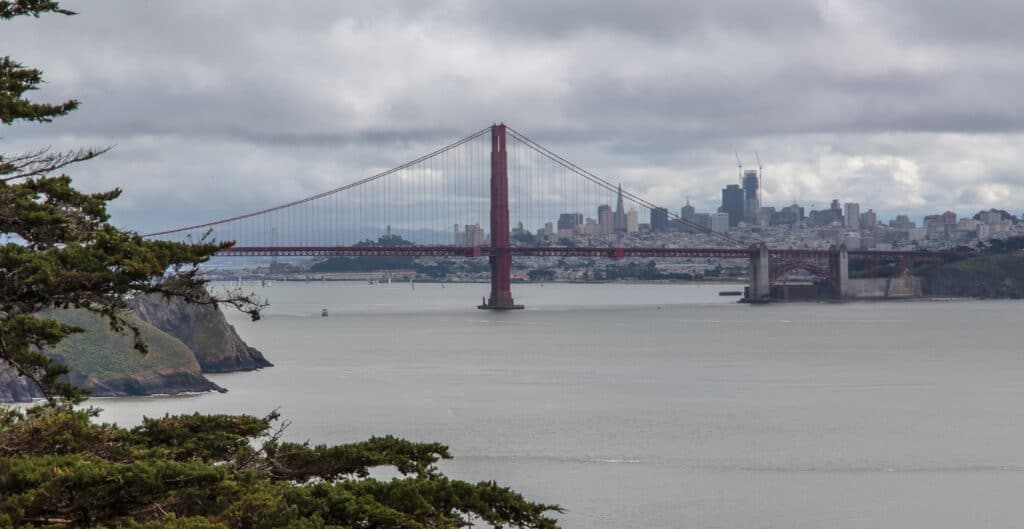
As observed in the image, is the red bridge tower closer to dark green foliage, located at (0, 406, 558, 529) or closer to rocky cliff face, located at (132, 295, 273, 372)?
rocky cliff face, located at (132, 295, 273, 372)

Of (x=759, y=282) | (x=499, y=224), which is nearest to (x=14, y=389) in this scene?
(x=499, y=224)

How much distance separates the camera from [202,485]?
8.45m

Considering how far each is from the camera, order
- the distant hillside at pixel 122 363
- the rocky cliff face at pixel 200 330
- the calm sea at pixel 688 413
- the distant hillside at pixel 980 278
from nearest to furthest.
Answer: the calm sea at pixel 688 413 < the distant hillside at pixel 122 363 < the rocky cliff face at pixel 200 330 < the distant hillside at pixel 980 278

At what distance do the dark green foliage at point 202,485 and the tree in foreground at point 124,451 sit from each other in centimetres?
1

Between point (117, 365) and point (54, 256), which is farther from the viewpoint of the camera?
point (117, 365)

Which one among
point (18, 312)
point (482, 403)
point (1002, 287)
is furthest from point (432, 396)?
point (1002, 287)

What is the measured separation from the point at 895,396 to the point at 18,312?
30.4m

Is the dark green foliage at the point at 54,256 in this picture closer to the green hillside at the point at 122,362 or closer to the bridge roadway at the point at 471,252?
the green hillside at the point at 122,362

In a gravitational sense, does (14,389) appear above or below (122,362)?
below

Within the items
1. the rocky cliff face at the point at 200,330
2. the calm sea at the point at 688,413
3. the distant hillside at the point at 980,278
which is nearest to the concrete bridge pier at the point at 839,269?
the distant hillside at the point at 980,278

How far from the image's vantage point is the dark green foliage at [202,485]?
8125 millimetres

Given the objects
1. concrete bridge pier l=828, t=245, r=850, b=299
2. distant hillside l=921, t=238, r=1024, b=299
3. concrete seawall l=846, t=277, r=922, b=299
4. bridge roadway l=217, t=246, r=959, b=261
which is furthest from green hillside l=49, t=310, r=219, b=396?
distant hillside l=921, t=238, r=1024, b=299

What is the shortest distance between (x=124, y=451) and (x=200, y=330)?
31530 mm

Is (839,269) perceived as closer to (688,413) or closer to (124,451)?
(688,413)
